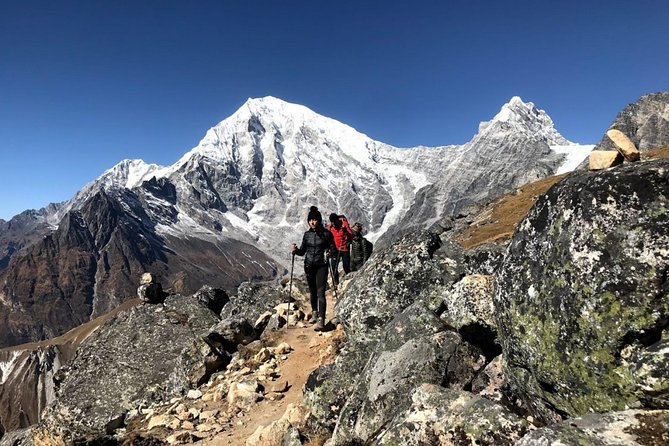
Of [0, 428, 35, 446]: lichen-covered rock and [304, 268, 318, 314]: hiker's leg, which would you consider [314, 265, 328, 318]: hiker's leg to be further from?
[0, 428, 35, 446]: lichen-covered rock

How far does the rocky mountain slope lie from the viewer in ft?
20.0

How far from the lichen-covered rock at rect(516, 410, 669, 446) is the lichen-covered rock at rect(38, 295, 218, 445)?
14.8 meters

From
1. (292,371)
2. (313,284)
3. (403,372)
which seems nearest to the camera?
(403,372)

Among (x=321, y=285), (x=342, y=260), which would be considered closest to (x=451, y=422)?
(x=321, y=285)

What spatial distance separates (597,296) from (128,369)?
63.2 ft

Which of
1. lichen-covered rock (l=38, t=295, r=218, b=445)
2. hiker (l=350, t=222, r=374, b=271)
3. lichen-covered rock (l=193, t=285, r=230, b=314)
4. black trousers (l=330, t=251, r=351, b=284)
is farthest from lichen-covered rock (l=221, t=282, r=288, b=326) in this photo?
hiker (l=350, t=222, r=374, b=271)

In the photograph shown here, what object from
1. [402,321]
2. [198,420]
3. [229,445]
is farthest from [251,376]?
[402,321]

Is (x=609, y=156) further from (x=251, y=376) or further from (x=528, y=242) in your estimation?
(x=251, y=376)

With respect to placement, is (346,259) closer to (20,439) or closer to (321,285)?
(321,285)

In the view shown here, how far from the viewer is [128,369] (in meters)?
20.1

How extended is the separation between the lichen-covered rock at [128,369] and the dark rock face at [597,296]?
14.0 meters

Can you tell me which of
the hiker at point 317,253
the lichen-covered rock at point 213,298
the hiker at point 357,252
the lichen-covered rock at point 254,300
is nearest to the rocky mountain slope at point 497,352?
the hiker at point 317,253

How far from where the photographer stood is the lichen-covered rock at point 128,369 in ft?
59.3

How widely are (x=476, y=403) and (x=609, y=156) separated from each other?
4.33 m
